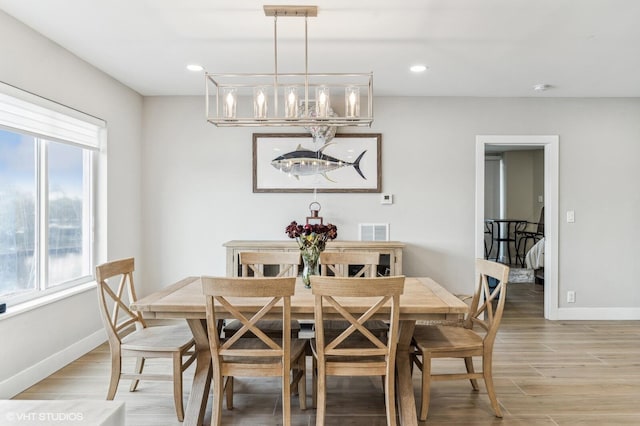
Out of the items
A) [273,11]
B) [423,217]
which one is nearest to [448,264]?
[423,217]

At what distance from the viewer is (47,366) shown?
2891 millimetres

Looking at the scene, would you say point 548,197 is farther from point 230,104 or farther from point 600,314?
point 230,104

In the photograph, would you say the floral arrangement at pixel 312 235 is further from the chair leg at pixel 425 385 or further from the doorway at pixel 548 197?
the doorway at pixel 548 197

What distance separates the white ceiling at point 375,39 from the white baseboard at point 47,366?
92.4 inches

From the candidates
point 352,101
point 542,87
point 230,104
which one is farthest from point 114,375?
point 542,87

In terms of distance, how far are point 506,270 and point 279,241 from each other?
243cm

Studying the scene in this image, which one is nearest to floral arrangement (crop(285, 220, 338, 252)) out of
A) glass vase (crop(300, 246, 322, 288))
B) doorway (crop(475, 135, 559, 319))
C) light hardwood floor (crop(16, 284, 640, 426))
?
glass vase (crop(300, 246, 322, 288))

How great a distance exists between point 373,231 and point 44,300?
303 cm

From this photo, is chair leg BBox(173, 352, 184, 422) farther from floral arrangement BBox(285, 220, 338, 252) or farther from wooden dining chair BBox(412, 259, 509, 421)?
wooden dining chair BBox(412, 259, 509, 421)

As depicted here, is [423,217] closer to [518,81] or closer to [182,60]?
[518,81]

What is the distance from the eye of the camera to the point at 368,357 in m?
2.14

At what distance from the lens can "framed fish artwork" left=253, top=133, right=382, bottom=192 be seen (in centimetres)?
439

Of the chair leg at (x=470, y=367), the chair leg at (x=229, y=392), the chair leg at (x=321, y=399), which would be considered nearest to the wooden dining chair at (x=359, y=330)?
the chair leg at (x=321, y=399)

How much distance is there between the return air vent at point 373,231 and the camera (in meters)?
4.39
